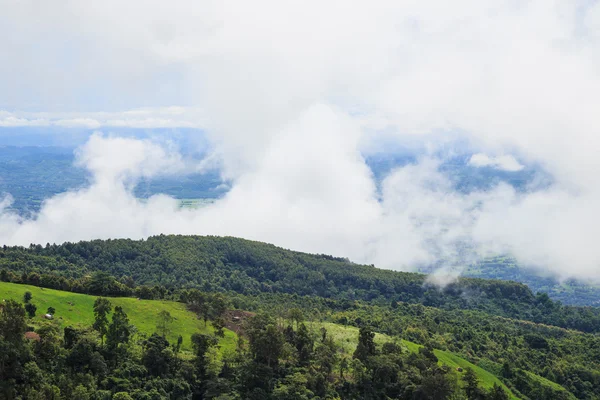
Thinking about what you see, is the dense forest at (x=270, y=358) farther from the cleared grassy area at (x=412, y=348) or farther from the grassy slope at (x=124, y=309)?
the grassy slope at (x=124, y=309)

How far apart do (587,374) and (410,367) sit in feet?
226

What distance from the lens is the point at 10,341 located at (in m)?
59.4

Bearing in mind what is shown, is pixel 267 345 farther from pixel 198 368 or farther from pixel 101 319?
pixel 101 319

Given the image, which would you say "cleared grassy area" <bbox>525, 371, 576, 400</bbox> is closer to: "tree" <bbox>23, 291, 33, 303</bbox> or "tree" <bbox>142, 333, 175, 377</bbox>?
"tree" <bbox>142, 333, 175, 377</bbox>

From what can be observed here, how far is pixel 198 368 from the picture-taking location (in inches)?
3088

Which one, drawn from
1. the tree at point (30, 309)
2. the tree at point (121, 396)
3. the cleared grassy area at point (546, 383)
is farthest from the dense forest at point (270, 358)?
the cleared grassy area at point (546, 383)

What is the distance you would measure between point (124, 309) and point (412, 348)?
6713 cm

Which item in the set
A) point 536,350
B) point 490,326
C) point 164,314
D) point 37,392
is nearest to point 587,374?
point 536,350

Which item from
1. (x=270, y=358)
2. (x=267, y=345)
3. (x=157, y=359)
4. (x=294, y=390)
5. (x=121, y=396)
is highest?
(x=267, y=345)

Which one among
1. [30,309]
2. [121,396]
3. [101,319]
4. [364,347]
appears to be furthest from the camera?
[364,347]

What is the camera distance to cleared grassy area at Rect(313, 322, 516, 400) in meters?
107

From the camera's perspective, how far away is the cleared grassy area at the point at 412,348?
10656cm

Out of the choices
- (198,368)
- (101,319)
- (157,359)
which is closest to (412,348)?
(198,368)

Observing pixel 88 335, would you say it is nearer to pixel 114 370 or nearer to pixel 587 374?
pixel 114 370
